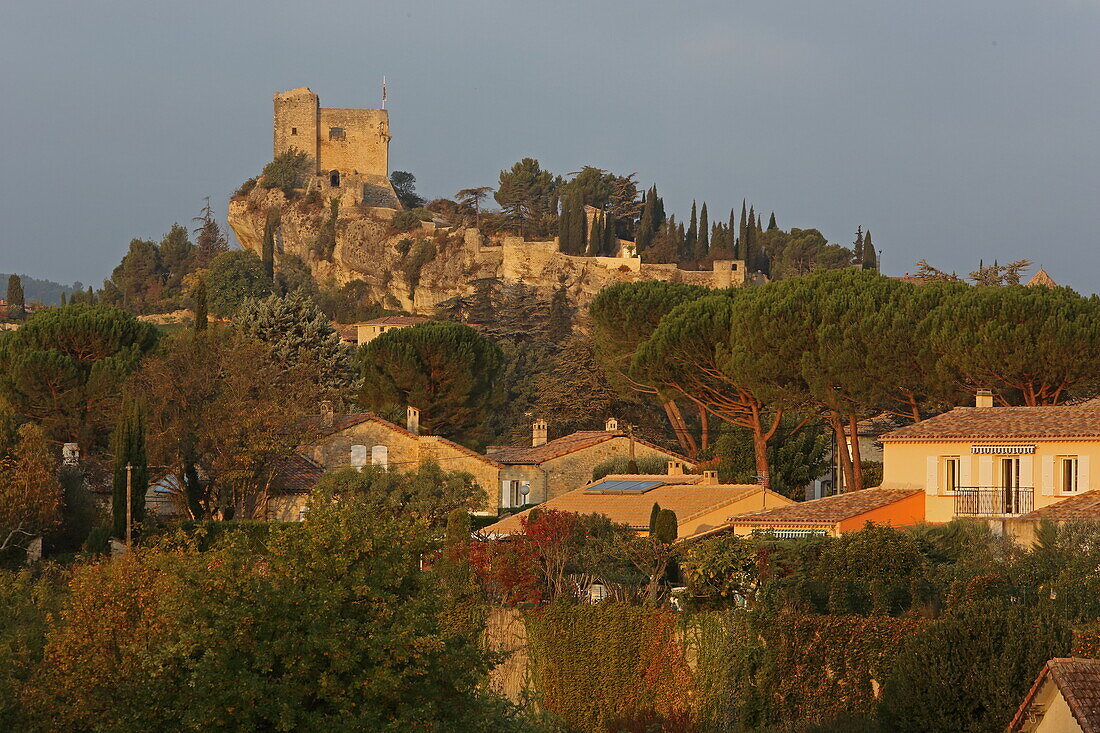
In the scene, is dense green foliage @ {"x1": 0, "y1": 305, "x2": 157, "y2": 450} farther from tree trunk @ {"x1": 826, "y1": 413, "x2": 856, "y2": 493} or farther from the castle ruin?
the castle ruin

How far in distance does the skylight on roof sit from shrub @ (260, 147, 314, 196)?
76.5 meters

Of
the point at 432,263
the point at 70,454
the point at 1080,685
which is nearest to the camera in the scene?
the point at 1080,685

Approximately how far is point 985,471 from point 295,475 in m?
22.0

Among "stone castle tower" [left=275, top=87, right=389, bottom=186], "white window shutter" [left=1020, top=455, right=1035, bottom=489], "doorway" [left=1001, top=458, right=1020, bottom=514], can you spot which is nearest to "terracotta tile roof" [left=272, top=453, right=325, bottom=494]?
"doorway" [left=1001, top=458, right=1020, bottom=514]

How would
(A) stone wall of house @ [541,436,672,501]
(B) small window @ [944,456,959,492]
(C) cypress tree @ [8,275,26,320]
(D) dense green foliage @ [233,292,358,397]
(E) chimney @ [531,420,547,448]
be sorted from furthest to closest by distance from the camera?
(C) cypress tree @ [8,275,26,320], (D) dense green foliage @ [233,292,358,397], (E) chimney @ [531,420,547,448], (A) stone wall of house @ [541,436,672,501], (B) small window @ [944,456,959,492]

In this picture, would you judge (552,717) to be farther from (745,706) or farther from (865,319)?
(865,319)

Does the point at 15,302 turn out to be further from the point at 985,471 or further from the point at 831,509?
the point at 985,471

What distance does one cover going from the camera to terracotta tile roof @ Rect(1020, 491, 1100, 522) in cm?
2475

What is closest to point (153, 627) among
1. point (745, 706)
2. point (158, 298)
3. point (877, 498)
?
point (745, 706)

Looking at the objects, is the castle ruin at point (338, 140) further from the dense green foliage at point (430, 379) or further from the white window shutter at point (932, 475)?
the white window shutter at point (932, 475)

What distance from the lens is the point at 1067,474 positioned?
28.2 m

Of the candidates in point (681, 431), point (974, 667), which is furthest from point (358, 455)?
point (974, 667)

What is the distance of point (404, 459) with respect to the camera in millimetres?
45531

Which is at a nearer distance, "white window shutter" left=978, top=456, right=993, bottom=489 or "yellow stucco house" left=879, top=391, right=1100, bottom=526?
"yellow stucco house" left=879, top=391, right=1100, bottom=526
